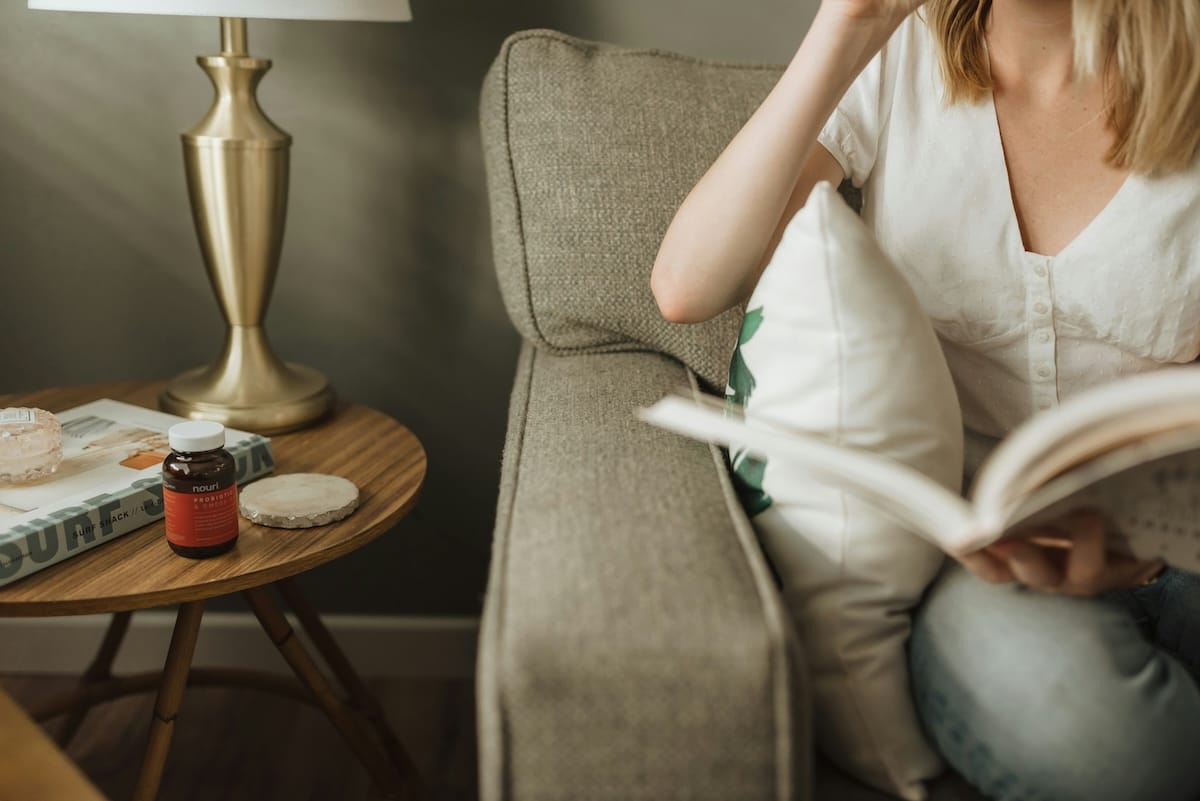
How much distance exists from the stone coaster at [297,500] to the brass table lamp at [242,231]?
0.17m

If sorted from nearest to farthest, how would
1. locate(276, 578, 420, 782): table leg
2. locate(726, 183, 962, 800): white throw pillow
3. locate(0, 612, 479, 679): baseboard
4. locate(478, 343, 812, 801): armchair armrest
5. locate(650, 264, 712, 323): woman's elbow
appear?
locate(478, 343, 812, 801): armchair armrest < locate(726, 183, 962, 800): white throw pillow < locate(650, 264, 712, 323): woman's elbow < locate(276, 578, 420, 782): table leg < locate(0, 612, 479, 679): baseboard

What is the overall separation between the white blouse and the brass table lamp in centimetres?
48

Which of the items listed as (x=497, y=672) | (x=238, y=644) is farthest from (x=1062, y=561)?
(x=238, y=644)

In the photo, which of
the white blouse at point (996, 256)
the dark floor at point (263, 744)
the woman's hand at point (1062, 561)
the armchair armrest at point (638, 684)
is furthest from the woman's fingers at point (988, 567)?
the dark floor at point (263, 744)

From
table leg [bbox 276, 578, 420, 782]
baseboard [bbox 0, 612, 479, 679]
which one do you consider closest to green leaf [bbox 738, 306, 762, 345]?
table leg [bbox 276, 578, 420, 782]

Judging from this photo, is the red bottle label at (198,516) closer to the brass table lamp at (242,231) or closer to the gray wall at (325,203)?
the brass table lamp at (242,231)

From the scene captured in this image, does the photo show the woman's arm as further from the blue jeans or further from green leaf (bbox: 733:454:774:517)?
the blue jeans

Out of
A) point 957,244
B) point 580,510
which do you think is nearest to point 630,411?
point 580,510

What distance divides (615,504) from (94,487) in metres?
0.49

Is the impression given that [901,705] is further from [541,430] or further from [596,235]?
[596,235]

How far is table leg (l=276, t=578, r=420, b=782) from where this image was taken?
3.93 ft

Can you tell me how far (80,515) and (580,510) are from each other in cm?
44

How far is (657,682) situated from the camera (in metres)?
0.55

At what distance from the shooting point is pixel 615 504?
2.27ft
